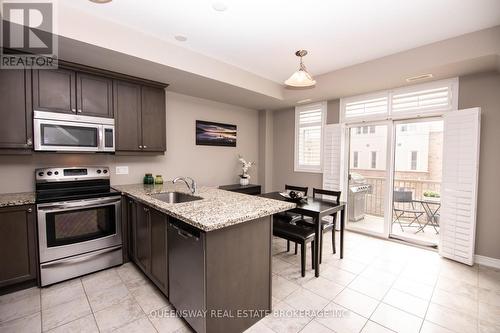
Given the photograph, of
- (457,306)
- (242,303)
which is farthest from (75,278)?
(457,306)

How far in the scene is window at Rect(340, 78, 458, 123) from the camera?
3.08 meters

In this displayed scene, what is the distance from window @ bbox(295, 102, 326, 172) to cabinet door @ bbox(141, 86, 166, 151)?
8.83 ft

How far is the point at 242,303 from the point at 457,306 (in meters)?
1.99

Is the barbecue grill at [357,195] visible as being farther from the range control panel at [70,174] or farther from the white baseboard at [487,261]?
the range control panel at [70,174]

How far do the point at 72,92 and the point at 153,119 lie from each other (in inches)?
37.2

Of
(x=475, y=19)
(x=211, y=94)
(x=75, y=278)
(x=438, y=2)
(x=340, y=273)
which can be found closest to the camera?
(x=438, y=2)

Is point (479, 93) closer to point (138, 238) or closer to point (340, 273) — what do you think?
point (340, 273)

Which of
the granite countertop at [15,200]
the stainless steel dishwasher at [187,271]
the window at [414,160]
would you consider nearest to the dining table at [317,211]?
the stainless steel dishwasher at [187,271]

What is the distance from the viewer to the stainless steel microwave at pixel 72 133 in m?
2.43

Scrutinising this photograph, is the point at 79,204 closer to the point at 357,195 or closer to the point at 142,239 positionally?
the point at 142,239

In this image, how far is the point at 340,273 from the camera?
2676 mm

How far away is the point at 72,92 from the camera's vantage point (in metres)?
2.61

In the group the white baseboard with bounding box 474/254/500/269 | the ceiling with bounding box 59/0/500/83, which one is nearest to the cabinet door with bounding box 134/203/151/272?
the ceiling with bounding box 59/0/500/83

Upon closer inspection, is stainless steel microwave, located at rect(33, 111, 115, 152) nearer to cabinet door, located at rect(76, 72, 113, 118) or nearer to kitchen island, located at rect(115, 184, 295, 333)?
cabinet door, located at rect(76, 72, 113, 118)
